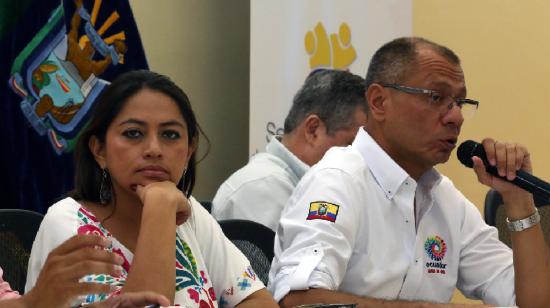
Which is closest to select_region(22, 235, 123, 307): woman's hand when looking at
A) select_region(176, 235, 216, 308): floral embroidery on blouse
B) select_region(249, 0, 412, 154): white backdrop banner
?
select_region(176, 235, 216, 308): floral embroidery on blouse

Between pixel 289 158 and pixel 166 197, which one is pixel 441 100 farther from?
pixel 289 158

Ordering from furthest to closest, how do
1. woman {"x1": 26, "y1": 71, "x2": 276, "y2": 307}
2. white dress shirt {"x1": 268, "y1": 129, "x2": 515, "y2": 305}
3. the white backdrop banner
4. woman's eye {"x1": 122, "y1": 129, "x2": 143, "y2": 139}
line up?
the white backdrop banner
white dress shirt {"x1": 268, "y1": 129, "x2": 515, "y2": 305}
woman's eye {"x1": 122, "y1": 129, "x2": 143, "y2": 139}
woman {"x1": 26, "y1": 71, "x2": 276, "y2": 307}

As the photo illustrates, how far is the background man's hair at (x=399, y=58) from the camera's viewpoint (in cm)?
227

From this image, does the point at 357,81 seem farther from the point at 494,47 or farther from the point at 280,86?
the point at 494,47

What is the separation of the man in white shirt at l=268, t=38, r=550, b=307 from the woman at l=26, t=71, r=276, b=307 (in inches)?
6.0

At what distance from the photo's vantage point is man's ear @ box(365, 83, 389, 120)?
230 cm

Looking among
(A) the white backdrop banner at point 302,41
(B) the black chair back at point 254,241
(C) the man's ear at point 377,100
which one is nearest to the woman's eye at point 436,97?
(C) the man's ear at point 377,100

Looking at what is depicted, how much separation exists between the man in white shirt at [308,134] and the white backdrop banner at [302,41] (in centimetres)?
50

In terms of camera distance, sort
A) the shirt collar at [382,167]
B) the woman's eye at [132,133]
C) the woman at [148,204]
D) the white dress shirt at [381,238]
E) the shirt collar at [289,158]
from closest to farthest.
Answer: the woman at [148,204] → the woman's eye at [132,133] → the white dress shirt at [381,238] → the shirt collar at [382,167] → the shirt collar at [289,158]

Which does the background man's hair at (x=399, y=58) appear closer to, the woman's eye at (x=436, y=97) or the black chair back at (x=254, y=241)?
the woman's eye at (x=436, y=97)

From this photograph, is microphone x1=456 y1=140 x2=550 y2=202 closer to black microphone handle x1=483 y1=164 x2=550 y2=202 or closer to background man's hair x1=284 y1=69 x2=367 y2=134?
black microphone handle x1=483 y1=164 x2=550 y2=202

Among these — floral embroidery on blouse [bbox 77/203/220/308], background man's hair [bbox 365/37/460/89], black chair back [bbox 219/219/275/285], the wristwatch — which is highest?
background man's hair [bbox 365/37/460/89]

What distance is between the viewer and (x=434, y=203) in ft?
7.58

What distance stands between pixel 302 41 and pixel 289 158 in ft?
2.96
